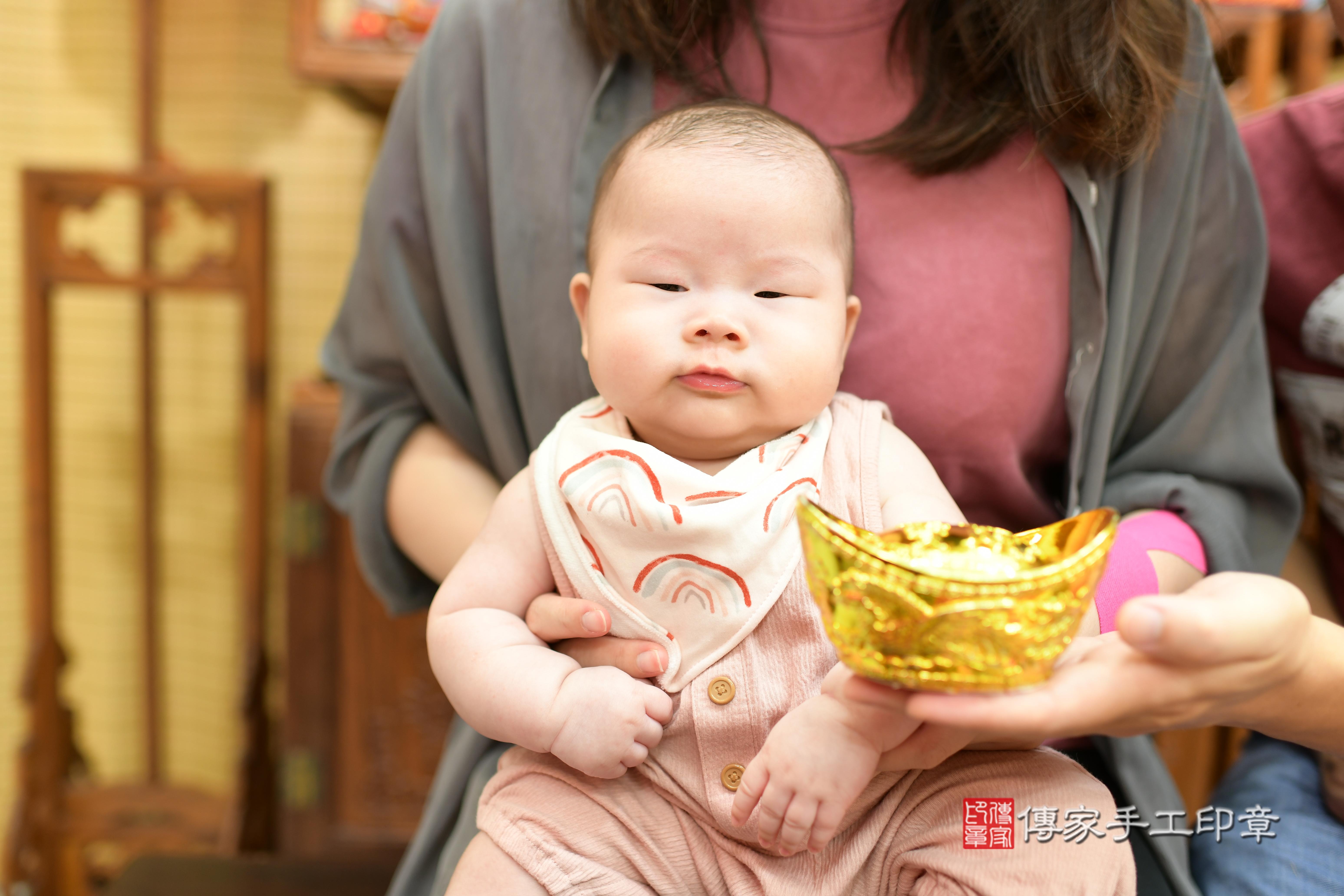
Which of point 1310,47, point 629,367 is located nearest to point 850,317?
point 629,367

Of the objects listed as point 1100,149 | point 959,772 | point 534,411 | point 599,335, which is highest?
point 1100,149

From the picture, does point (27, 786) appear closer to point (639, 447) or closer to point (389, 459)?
point (389, 459)

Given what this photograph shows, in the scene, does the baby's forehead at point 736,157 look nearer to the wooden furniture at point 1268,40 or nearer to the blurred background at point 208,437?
the blurred background at point 208,437

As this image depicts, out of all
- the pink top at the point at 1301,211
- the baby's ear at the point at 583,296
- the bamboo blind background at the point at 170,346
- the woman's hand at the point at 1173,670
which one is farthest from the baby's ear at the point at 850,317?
the bamboo blind background at the point at 170,346

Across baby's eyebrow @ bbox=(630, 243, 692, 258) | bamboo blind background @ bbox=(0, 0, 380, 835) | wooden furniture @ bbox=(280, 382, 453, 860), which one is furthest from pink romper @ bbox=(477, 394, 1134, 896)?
bamboo blind background @ bbox=(0, 0, 380, 835)

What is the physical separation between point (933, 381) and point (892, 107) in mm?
290

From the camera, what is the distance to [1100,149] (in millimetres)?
934

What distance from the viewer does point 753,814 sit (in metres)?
0.68

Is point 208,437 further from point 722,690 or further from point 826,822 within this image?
point 826,822

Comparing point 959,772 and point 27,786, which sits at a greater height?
point 959,772

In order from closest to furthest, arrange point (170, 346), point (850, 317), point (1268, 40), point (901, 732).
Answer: point (901, 732), point (850, 317), point (1268, 40), point (170, 346)

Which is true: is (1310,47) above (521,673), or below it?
above

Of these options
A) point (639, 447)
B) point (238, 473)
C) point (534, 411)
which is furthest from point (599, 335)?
point (238, 473)

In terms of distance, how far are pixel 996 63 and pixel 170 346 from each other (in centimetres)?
180
